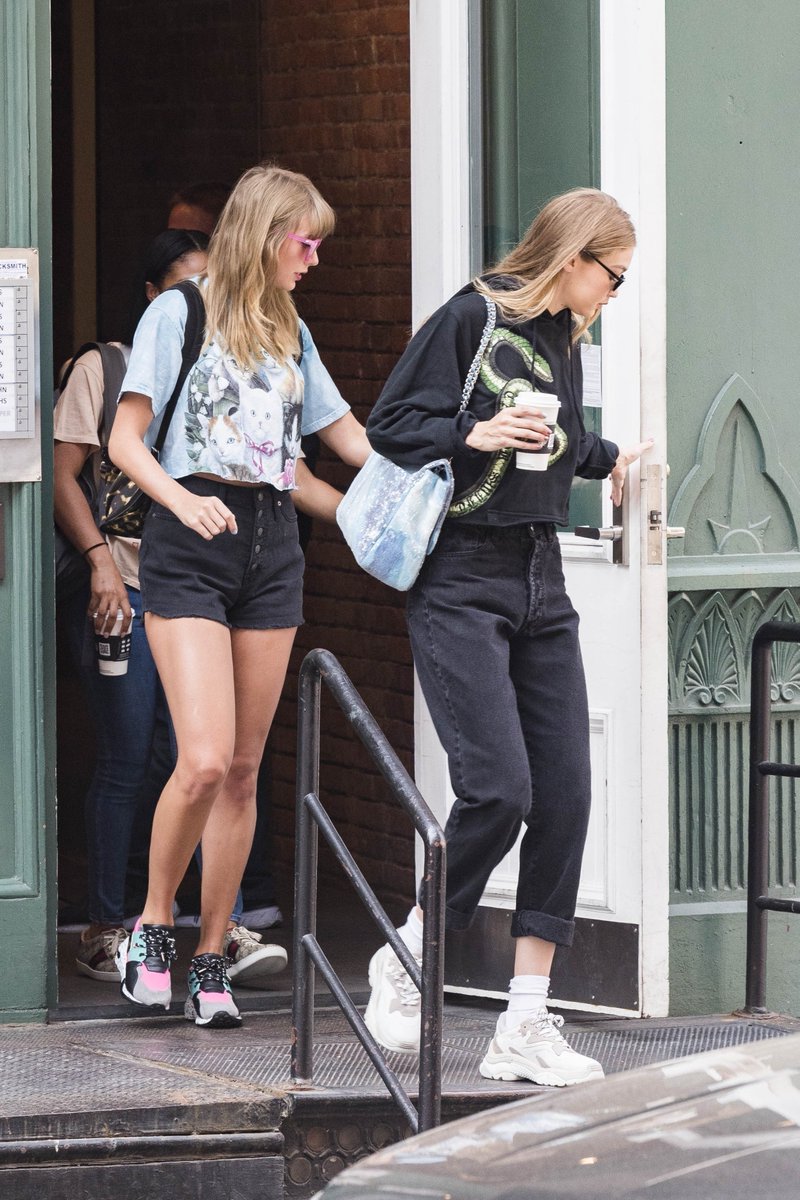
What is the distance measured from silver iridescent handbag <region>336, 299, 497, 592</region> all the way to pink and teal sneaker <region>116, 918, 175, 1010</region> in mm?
1093

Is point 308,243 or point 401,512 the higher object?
point 308,243

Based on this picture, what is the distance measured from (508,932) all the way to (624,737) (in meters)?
0.61

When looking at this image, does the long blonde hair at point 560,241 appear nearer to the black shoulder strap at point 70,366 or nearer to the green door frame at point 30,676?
the green door frame at point 30,676

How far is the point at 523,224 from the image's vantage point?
5359 mm

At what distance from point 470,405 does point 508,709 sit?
67cm

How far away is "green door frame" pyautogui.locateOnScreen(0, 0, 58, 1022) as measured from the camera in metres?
4.97

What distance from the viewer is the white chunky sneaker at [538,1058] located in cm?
454

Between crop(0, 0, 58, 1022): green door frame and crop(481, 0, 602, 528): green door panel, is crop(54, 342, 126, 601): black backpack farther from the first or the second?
crop(481, 0, 602, 528): green door panel

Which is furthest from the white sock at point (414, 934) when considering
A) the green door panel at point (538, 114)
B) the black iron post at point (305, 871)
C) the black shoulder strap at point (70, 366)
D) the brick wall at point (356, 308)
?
the brick wall at point (356, 308)

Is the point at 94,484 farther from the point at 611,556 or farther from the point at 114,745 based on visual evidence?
the point at 611,556

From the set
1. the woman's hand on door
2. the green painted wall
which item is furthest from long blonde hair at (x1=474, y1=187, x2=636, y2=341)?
the green painted wall

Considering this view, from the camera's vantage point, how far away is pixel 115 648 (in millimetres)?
5352

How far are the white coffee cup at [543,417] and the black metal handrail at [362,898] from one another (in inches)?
23.0

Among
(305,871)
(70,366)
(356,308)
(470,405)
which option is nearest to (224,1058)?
(305,871)
